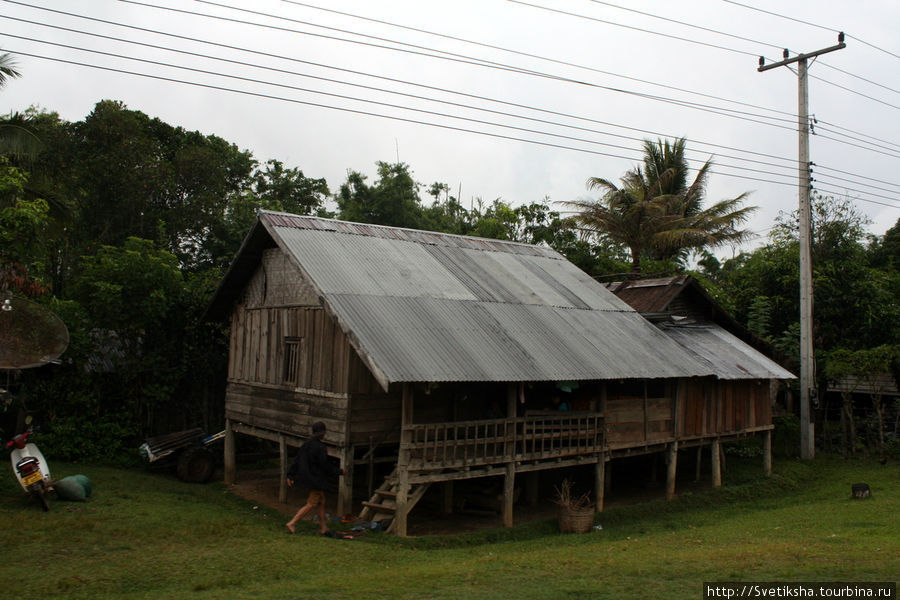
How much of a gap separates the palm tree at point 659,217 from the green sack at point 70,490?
20.6 metres

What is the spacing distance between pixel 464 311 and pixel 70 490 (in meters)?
8.05

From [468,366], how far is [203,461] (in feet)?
27.3

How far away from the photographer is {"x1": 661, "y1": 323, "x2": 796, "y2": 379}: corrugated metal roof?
17.5 metres

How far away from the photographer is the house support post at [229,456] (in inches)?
667

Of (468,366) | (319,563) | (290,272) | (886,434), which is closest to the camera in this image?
(319,563)

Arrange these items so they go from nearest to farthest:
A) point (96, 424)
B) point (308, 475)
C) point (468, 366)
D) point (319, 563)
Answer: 1. point (319, 563)
2. point (308, 475)
3. point (468, 366)
4. point (96, 424)

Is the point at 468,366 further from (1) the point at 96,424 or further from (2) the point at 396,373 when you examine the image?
(1) the point at 96,424

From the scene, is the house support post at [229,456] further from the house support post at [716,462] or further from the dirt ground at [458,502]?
the house support post at [716,462]

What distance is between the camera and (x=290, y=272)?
49.1 feet

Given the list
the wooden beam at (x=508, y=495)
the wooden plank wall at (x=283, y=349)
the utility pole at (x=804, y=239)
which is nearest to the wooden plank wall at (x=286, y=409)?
the wooden plank wall at (x=283, y=349)

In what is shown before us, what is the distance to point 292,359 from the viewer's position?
14.7 metres

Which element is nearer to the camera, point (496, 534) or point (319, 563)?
point (319, 563)

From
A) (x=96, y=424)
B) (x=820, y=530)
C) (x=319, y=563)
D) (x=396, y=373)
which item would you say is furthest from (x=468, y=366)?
(x=96, y=424)

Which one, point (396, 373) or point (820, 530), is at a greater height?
point (396, 373)
